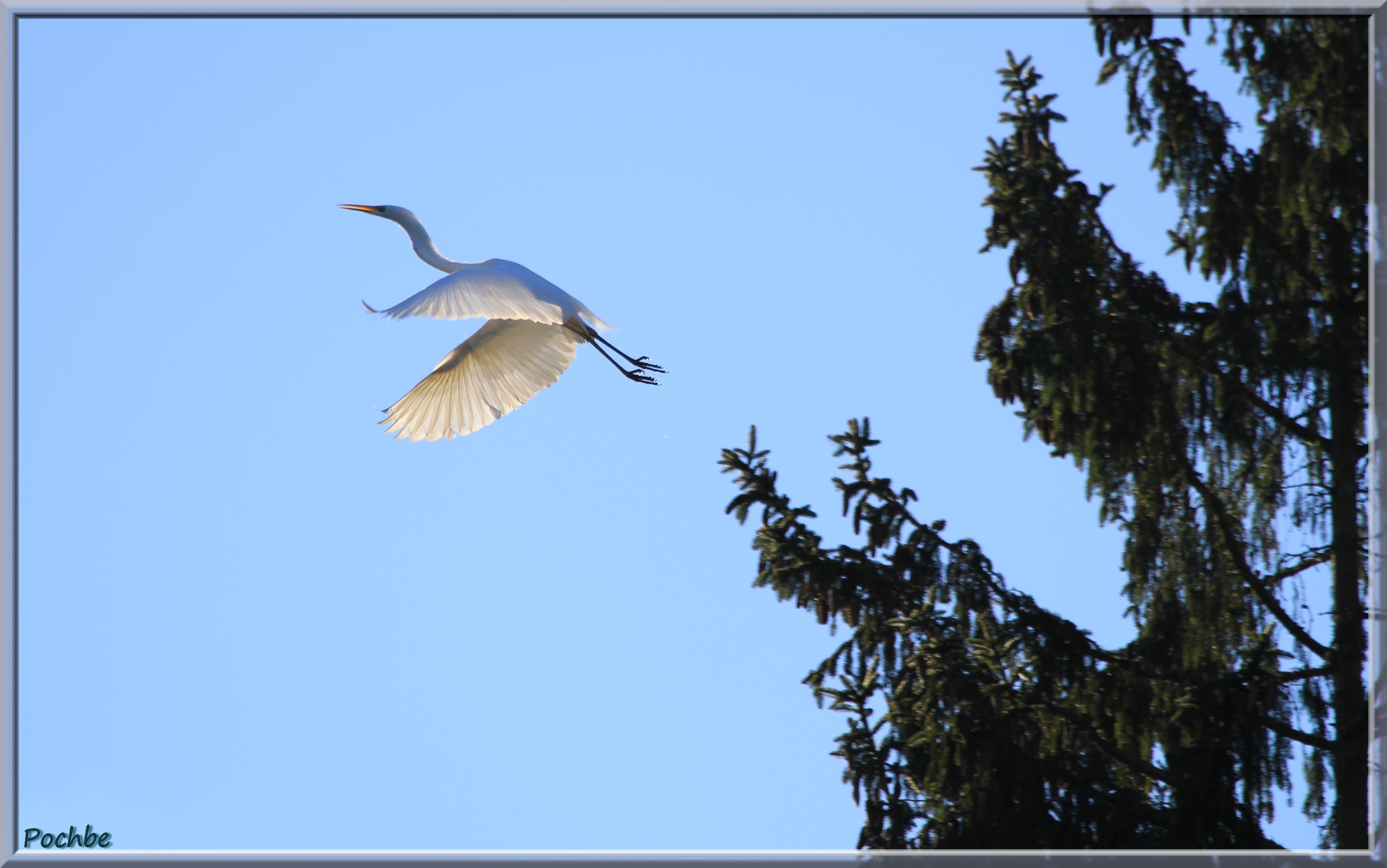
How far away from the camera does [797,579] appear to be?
288 inches

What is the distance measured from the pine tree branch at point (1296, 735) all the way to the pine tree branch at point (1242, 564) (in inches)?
15.1

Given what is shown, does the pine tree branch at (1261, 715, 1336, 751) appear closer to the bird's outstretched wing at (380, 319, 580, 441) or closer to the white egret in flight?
the white egret in flight

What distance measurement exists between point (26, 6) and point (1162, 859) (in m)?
6.27

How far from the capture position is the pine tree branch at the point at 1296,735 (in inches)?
255

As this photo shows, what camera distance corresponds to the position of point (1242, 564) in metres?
6.82

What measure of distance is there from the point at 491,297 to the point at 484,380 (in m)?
1.83

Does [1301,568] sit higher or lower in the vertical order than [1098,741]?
higher

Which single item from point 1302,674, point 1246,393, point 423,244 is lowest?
point 1302,674

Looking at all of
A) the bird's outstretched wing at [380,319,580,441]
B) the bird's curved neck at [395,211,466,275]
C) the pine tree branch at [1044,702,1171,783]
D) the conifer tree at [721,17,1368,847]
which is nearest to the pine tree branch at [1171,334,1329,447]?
the conifer tree at [721,17,1368,847]

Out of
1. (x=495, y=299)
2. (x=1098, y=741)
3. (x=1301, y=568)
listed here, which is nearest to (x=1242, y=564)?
(x=1301, y=568)

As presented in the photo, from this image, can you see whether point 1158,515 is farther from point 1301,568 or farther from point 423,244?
point 423,244

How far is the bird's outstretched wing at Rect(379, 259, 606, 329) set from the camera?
634 centimetres

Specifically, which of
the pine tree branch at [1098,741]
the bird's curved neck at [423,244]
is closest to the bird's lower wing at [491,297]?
the bird's curved neck at [423,244]

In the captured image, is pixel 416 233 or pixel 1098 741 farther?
pixel 416 233
